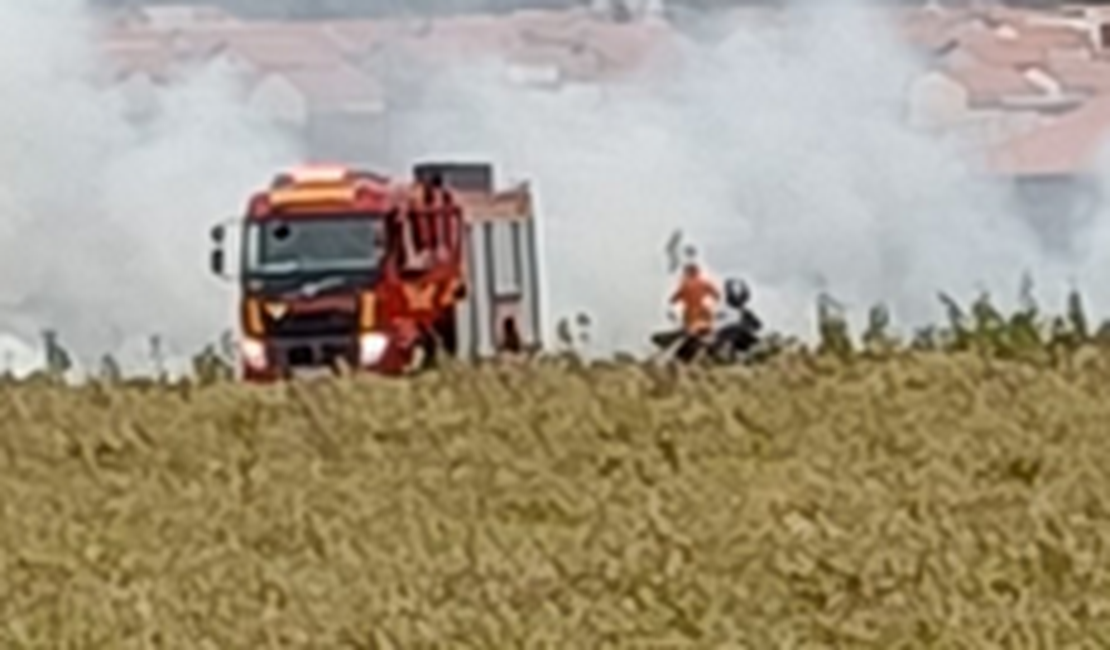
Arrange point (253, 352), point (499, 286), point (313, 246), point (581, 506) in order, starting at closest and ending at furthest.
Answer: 1. point (581, 506)
2. point (253, 352)
3. point (499, 286)
4. point (313, 246)

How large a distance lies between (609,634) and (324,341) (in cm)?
983

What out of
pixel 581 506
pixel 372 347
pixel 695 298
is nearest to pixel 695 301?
pixel 695 298

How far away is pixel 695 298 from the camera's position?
1445 cm

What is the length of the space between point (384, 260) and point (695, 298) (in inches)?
109

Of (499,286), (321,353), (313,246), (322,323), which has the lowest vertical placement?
(321,353)

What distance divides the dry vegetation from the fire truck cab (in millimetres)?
5532

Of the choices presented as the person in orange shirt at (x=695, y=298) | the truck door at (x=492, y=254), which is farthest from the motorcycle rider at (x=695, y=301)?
the truck door at (x=492, y=254)

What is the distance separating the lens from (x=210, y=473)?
876 centimetres

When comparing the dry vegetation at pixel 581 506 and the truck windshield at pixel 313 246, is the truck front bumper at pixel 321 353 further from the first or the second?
the dry vegetation at pixel 581 506

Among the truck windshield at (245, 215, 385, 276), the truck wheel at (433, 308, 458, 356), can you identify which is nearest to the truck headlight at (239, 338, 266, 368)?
the truck wheel at (433, 308, 458, 356)

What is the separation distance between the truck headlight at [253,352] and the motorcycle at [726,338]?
1980 millimetres

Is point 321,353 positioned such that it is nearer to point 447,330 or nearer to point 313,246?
point 447,330

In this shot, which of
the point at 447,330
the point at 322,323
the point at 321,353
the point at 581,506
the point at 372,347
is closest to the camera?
the point at 581,506

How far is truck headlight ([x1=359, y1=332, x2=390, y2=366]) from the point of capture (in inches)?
597
